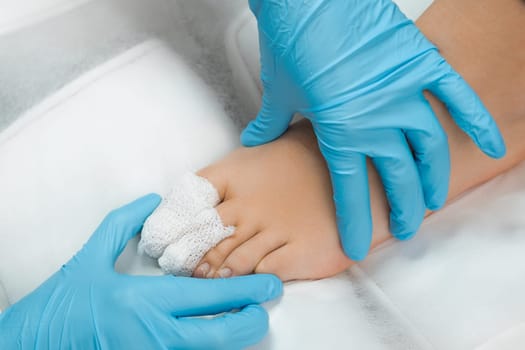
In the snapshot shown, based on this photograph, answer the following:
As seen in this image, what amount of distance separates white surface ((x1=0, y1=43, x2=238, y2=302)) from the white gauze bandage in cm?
8

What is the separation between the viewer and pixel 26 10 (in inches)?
44.7

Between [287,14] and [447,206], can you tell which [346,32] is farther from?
[447,206]

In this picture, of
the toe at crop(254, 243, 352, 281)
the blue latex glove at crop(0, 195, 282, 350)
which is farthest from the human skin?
the blue latex glove at crop(0, 195, 282, 350)

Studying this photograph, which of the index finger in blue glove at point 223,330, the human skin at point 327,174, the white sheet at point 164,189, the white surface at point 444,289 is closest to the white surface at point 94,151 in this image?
the white sheet at point 164,189

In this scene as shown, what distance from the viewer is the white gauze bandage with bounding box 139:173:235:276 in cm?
94

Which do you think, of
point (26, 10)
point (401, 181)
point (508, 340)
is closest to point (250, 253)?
point (401, 181)

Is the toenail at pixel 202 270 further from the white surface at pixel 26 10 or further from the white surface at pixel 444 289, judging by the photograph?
the white surface at pixel 26 10

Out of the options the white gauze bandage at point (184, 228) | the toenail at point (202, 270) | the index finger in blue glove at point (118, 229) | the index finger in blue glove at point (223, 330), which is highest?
the index finger in blue glove at point (118, 229)

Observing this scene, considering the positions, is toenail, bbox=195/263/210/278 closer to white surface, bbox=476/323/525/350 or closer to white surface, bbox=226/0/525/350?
white surface, bbox=226/0/525/350

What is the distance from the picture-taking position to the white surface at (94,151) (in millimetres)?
1015

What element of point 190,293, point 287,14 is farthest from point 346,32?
point 190,293

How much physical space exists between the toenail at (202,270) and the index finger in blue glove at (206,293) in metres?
0.08

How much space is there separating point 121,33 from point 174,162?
30 centimetres

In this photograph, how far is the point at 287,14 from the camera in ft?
2.91
